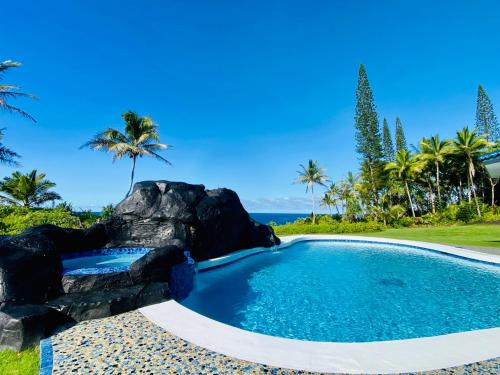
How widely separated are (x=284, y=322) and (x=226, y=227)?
6407mm

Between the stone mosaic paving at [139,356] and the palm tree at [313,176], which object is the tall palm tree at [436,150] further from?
the stone mosaic paving at [139,356]

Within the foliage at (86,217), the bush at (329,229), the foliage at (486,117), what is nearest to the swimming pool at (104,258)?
the foliage at (86,217)

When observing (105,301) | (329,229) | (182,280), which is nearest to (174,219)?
(182,280)

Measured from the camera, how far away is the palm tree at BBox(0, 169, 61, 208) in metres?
24.5

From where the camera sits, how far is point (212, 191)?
1166 cm

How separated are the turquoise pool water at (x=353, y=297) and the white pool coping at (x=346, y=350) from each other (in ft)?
4.15

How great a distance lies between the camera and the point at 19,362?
125 inches

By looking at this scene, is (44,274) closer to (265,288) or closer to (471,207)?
(265,288)

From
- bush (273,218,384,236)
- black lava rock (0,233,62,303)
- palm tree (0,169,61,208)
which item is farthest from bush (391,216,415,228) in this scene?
palm tree (0,169,61,208)

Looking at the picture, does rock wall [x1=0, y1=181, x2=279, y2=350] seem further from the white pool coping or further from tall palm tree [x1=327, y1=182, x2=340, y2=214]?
tall palm tree [x1=327, y1=182, x2=340, y2=214]

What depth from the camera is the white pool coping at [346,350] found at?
2.86m

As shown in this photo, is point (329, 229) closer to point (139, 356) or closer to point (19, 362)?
point (139, 356)

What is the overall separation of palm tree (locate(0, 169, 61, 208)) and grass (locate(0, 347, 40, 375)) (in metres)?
26.5

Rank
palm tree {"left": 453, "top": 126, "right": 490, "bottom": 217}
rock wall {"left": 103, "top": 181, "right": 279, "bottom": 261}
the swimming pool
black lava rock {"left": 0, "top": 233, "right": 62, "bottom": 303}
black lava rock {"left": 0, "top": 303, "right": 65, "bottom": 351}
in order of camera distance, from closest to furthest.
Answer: black lava rock {"left": 0, "top": 303, "right": 65, "bottom": 351} → black lava rock {"left": 0, "top": 233, "right": 62, "bottom": 303} → the swimming pool → rock wall {"left": 103, "top": 181, "right": 279, "bottom": 261} → palm tree {"left": 453, "top": 126, "right": 490, "bottom": 217}
